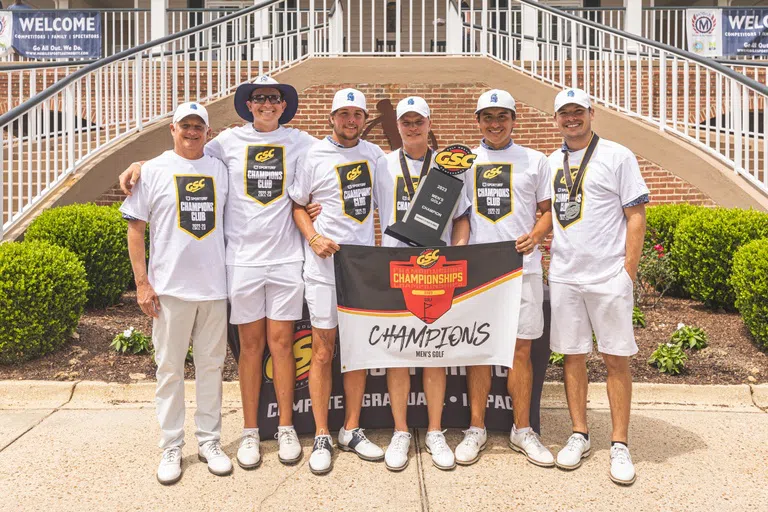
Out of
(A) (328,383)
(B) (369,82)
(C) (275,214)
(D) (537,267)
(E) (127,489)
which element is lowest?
(E) (127,489)

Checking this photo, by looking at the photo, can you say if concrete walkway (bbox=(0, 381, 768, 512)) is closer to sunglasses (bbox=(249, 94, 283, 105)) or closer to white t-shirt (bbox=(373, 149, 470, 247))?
white t-shirt (bbox=(373, 149, 470, 247))

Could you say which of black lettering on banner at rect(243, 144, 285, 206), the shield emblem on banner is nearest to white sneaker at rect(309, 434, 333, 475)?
the shield emblem on banner

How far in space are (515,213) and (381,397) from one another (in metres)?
1.47

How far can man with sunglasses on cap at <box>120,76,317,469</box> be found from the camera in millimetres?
3793

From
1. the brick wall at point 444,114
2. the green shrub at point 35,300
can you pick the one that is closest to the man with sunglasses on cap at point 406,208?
the green shrub at point 35,300

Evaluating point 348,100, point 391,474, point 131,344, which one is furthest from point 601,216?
point 131,344

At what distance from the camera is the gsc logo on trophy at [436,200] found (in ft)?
12.3

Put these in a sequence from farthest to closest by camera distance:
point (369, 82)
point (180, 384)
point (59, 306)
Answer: point (369, 82)
point (59, 306)
point (180, 384)

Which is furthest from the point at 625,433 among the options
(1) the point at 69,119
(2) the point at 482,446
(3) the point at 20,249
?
(1) the point at 69,119

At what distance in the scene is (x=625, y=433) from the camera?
148 inches

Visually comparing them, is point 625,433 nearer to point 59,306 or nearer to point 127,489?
point 127,489

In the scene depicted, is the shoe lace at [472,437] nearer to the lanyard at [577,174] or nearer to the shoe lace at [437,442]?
the shoe lace at [437,442]

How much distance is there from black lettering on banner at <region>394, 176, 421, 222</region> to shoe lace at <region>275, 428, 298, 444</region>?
1405mm

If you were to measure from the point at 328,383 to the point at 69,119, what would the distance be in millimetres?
6075
